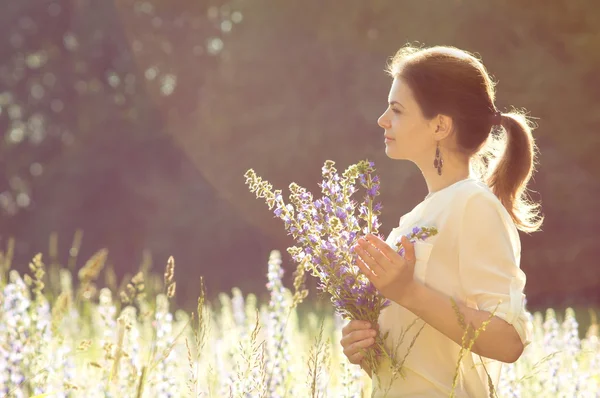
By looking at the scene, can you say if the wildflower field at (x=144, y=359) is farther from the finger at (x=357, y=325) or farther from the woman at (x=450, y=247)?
the woman at (x=450, y=247)

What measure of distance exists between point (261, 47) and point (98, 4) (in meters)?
4.75

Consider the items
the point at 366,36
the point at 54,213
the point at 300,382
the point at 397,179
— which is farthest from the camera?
the point at 54,213

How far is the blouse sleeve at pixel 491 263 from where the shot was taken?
213 centimetres

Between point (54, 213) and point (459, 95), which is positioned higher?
point (54, 213)

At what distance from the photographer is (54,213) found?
17922 mm

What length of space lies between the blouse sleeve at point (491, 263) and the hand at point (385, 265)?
0.18m

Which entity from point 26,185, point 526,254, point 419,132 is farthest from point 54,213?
point 419,132

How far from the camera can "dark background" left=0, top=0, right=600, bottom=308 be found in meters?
13.7

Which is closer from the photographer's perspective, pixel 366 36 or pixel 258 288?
pixel 366 36

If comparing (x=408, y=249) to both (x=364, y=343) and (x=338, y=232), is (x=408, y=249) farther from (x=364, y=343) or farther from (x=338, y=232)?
(x=364, y=343)

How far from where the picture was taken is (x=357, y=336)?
225cm

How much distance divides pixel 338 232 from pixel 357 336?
0.31 meters

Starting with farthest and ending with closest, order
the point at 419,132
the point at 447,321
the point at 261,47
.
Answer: the point at 261,47, the point at 419,132, the point at 447,321

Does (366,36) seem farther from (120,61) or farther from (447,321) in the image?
(447,321)
